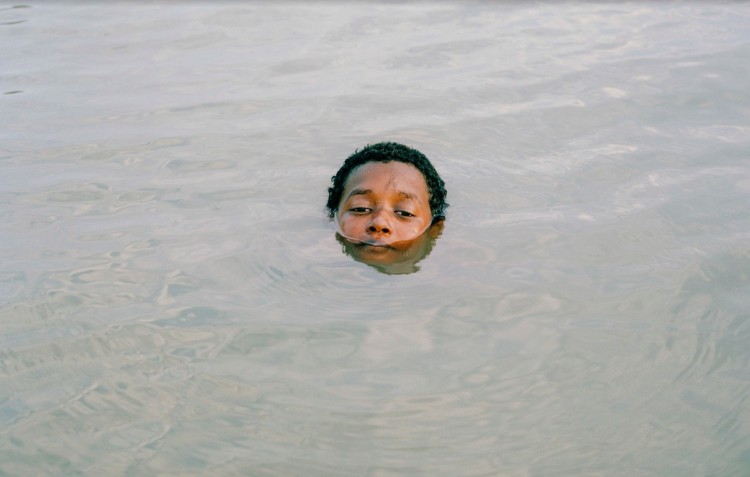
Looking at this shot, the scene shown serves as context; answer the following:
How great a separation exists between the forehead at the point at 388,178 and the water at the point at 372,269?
1.03 feet

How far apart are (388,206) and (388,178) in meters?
0.22

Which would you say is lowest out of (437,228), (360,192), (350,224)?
(437,228)

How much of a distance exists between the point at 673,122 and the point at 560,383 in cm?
380

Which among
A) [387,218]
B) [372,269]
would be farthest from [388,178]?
[372,269]

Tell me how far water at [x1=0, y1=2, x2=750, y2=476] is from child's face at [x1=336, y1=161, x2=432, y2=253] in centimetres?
19

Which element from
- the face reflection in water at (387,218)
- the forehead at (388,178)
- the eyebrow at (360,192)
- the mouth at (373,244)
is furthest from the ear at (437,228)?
the eyebrow at (360,192)

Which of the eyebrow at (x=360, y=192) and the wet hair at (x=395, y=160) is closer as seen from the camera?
the eyebrow at (x=360, y=192)

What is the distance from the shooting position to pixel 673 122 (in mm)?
6980

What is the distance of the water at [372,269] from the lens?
11.5ft

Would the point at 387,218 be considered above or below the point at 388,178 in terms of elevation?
below

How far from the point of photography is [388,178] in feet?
18.6

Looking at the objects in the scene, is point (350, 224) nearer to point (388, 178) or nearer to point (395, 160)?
point (388, 178)

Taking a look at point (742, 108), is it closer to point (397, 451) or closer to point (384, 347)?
point (384, 347)

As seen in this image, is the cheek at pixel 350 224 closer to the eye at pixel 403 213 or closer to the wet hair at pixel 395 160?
the eye at pixel 403 213
